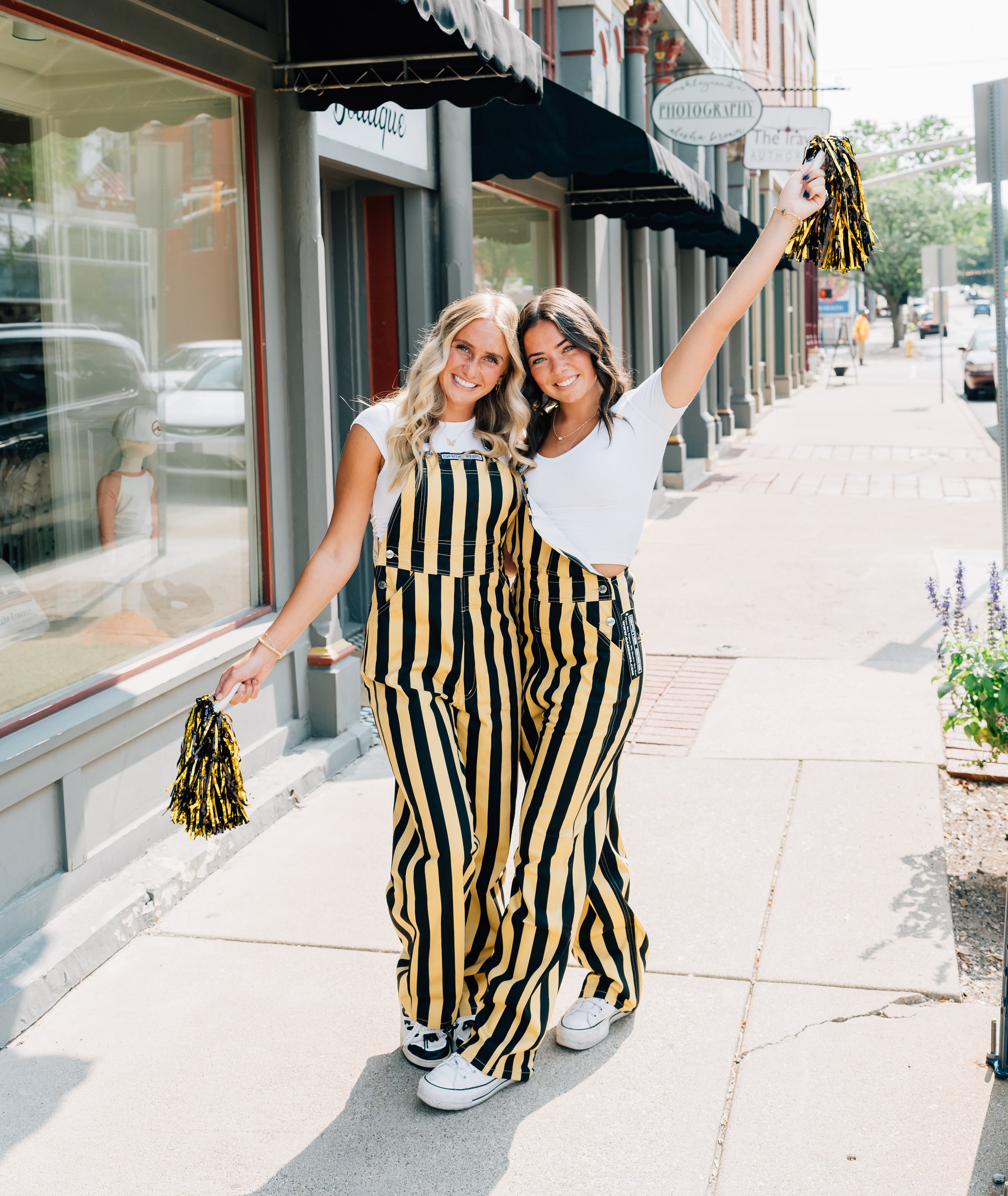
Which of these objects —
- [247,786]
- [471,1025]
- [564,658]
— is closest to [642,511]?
[564,658]

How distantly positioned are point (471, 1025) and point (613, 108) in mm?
10261

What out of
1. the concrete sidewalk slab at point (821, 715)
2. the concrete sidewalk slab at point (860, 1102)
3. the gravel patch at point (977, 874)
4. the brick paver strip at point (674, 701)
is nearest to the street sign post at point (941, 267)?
the brick paver strip at point (674, 701)

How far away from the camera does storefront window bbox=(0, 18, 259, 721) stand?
13.9ft

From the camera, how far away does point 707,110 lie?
1180cm

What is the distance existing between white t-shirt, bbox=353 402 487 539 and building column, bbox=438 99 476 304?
4033 mm

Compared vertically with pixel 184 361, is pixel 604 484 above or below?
below

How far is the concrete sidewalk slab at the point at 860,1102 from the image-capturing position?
285cm

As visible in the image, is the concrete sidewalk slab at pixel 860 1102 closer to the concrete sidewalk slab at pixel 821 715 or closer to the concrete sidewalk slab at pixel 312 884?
the concrete sidewalk slab at pixel 312 884

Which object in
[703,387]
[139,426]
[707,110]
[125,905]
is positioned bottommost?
[125,905]

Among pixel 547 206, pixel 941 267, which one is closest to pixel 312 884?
pixel 547 206

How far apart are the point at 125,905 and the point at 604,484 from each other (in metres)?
2.09

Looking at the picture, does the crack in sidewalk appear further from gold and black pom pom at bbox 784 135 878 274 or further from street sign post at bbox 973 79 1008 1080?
street sign post at bbox 973 79 1008 1080

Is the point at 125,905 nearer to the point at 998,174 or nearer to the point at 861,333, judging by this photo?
the point at 998,174

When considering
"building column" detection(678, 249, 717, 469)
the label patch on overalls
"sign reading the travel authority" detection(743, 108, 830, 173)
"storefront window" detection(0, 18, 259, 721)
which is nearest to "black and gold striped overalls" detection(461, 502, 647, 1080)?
the label patch on overalls
